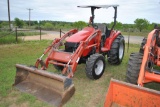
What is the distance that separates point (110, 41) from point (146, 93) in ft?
12.2

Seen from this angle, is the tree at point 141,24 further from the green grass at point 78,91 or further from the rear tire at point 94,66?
the rear tire at point 94,66

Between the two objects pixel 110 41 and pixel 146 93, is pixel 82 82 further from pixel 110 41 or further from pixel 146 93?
pixel 146 93

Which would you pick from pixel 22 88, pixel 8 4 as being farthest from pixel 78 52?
pixel 8 4

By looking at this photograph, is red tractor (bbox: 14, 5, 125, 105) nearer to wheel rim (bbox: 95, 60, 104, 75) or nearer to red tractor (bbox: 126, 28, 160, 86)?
wheel rim (bbox: 95, 60, 104, 75)

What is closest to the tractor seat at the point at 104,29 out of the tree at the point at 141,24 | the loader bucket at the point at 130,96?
the loader bucket at the point at 130,96

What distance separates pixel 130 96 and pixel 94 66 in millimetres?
2017

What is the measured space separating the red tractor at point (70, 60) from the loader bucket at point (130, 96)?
894 mm

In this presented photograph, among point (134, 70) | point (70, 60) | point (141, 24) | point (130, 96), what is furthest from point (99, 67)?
point (141, 24)

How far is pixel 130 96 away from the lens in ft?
10.6

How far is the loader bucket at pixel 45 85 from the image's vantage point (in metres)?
3.72

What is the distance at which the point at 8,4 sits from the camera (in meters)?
25.4

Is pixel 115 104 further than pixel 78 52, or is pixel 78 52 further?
pixel 78 52

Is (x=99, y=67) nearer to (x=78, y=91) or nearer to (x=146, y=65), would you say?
(x=78, y=91)

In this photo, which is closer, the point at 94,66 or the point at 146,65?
the point at 146,65
